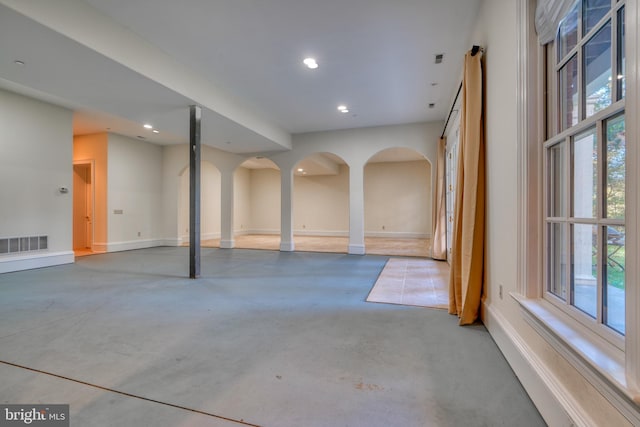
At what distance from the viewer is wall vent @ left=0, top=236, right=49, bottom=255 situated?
5156 mm

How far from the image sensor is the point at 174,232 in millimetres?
9016

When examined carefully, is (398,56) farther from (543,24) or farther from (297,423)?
(297,423)

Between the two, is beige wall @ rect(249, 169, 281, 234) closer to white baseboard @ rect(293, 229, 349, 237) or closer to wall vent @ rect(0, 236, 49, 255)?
white baseboard @ rect(293, 229, 349, 237)

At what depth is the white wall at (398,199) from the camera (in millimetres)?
11343

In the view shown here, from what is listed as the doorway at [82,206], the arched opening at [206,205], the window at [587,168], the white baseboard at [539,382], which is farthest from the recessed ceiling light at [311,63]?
the doorway at [82,206]

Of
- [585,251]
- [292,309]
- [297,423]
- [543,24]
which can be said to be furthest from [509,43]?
[292,309]

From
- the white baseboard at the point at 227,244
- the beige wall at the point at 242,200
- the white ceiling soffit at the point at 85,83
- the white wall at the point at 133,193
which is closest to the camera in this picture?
the white ceiling soffit at the point at 85,83

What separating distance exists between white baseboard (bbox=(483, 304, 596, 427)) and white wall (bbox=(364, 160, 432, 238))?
9515 millimetres

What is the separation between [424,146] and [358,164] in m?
1.60

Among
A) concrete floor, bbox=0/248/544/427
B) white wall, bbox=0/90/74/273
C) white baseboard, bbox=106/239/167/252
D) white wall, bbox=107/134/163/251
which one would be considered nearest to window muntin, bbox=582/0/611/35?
concrete floor, bbox=0/248/544/427

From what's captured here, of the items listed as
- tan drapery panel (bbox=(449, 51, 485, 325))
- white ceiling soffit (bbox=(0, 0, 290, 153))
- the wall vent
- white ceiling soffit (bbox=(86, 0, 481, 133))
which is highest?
white ceiling soffit (bbox=(86, 0, 481, 133))

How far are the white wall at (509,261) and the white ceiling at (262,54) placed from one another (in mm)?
926

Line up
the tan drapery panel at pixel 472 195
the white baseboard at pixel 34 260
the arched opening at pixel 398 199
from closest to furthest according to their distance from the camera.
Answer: the tan drapery panel at pixel 472 195, the white baseboard at pixel 34 260, the arched opening at pixel 398 199

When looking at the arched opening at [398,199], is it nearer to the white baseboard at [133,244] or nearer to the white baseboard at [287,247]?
the white baseboard at [287,247]
